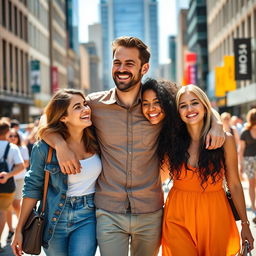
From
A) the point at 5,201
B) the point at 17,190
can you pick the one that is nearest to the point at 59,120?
the point at 5,201

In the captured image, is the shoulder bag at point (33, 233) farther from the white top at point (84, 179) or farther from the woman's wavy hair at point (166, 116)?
the woman's wavy hair at point (166, 116)

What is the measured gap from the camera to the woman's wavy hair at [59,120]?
4238mm

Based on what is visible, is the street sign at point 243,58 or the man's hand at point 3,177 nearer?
the man's hand at point 3,177

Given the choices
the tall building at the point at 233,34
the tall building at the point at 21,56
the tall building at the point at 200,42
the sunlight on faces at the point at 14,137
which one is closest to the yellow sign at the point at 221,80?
the tall building at the point at 233,34

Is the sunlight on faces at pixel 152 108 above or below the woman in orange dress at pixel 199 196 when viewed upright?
above

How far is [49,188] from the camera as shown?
4.15 m

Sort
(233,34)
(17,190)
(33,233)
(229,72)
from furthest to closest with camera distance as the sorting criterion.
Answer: (233,34) → (229,72) → (17,190) → (33,233)

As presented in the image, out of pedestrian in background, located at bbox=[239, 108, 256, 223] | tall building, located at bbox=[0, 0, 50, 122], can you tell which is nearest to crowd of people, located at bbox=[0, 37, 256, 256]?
pedestrian in background, located at bbox=[239, 108, 256, 223]

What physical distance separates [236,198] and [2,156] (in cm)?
474

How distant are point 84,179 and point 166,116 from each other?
2.95 feet

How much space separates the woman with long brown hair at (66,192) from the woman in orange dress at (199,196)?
0.65 metres

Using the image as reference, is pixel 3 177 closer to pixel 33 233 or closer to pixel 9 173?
pixel 9 173

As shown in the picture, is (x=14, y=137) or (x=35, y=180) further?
(x=14, y=137)

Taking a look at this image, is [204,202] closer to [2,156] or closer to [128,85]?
[128,85]
